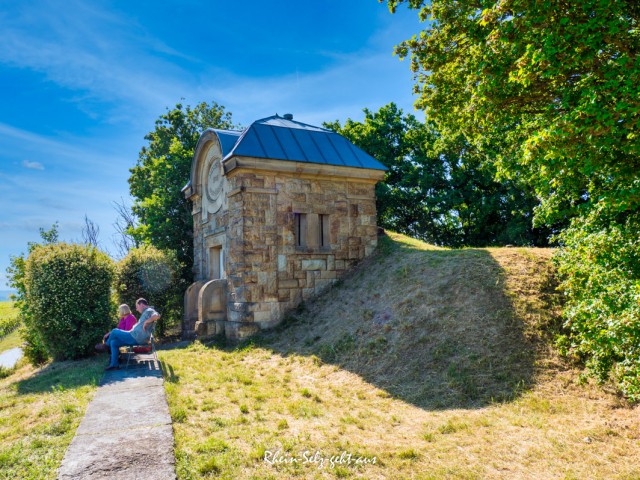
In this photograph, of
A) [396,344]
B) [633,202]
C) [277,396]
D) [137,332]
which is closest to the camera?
A: [633,202]

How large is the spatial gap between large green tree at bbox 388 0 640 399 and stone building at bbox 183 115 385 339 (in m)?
Answer: 5.29

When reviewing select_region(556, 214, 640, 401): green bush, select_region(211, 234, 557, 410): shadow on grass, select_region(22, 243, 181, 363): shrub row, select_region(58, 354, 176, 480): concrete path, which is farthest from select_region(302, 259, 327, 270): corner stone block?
select_region(556, 214, 640, 401): green bush

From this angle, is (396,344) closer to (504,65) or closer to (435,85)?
(504,65)

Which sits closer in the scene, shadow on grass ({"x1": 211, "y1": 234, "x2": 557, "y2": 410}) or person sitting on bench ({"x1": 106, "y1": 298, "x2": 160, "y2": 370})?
shadow on grass ({"x1": 211, "y1": 234, "x2": 557, "y2": 410})

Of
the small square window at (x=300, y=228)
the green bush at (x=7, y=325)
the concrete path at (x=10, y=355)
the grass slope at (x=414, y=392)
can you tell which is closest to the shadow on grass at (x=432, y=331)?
the grass slope at (x=414, y=392)

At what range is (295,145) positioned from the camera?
476 inches

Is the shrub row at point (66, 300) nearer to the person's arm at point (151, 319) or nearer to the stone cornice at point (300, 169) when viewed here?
the person's arm at point (151, 319)

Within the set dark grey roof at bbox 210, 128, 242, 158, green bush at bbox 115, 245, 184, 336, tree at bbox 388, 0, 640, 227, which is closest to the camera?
tree at bbox 388, 0, 640, 227

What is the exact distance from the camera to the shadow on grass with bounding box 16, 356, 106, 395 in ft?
24.1

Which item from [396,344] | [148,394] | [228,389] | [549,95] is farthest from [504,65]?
[148,394]

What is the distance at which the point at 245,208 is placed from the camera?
10.8 metres

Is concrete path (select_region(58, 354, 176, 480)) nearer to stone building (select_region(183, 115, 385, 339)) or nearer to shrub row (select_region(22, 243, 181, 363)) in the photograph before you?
stone building (select_region(183, 115, 385, 339))

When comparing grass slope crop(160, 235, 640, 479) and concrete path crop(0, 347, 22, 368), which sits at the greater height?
grass slope crop(160, 235, 640, 479)

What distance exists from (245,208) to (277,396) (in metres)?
5.35
